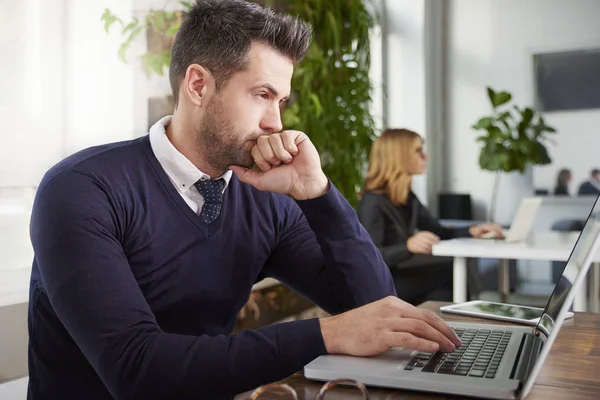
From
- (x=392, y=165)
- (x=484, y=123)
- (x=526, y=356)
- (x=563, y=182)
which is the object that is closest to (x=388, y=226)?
(x=392, y=165)

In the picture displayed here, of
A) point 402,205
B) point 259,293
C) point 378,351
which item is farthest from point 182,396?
point 402,205

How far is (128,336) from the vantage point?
978 mm

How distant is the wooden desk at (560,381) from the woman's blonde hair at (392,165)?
8.32 feet

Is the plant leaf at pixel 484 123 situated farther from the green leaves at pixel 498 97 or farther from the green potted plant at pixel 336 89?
the green potted plant at pixel 336 89

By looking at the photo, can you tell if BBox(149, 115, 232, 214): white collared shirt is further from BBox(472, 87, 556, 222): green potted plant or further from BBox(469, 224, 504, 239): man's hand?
BBox(472, 87, 556, 222): green potted plant

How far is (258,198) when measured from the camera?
151 centimetres

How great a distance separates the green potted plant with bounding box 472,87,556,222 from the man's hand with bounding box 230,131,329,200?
11.6 feet

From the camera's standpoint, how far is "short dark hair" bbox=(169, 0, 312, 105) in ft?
4.69

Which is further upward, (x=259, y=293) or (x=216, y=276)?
(x=216, y=276)

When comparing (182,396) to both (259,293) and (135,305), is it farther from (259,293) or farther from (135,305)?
(259,293)

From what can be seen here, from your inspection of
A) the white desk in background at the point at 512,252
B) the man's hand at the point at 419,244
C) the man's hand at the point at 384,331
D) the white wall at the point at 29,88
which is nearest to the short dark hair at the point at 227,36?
the man's hand at the point at 384,331

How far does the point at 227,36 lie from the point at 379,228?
7.57 ft

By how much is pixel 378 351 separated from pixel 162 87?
6.99 ft

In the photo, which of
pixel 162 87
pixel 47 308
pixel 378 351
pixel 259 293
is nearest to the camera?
pixel 378 351
